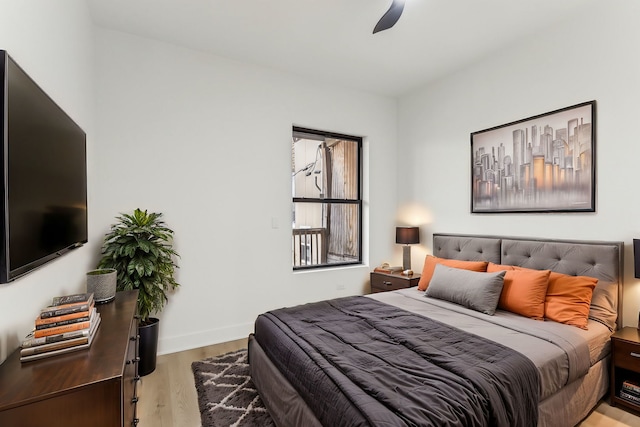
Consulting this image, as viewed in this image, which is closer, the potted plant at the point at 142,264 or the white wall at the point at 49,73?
the white wall at the point at 49,73

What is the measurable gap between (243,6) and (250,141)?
1.28 m

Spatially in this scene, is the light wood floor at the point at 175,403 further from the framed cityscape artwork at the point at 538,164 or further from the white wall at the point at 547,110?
the framed cityscape artwork at the point at 538,164

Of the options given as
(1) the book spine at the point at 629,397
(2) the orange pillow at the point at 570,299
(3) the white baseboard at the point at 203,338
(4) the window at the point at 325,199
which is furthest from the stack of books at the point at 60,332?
(1) the book spine at the point at 629,397

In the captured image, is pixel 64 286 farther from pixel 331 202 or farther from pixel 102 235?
pixel 331 202

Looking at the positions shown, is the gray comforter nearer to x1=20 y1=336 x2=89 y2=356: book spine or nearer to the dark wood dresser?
the dark wood dresser

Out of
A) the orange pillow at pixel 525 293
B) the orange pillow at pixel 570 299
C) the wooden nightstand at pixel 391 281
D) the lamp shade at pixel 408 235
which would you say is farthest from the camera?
the lamp shade at pixel 408 235

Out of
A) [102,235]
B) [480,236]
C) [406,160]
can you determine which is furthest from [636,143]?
[102,235]

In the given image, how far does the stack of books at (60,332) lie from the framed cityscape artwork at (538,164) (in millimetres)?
3377

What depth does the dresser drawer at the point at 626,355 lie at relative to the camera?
80.3 inches

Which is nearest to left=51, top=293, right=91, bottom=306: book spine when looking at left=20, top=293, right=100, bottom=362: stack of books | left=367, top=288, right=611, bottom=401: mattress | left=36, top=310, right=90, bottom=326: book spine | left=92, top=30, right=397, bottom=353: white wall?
left=20, top=293, right=100, bottom=362: stack of books

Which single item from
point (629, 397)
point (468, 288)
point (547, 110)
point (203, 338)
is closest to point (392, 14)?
point (547, 110)

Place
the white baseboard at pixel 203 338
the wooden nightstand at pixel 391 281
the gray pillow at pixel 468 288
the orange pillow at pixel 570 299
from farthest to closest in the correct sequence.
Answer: the wooden nightstand at pixel 391 281, the white baseboard at pixel 203 338, the gray pillow at pixel 468 288, the orange pillow at pixel 570 299

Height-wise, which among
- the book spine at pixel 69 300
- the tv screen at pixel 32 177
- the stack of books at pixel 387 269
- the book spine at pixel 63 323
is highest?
the tv screen at pixel 32 177

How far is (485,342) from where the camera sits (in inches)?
73.5
